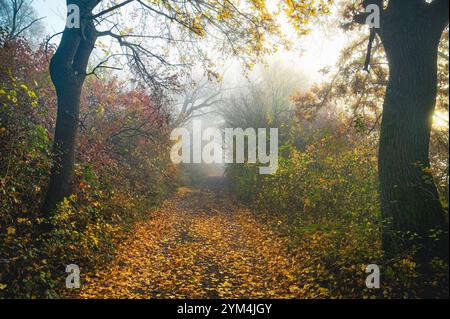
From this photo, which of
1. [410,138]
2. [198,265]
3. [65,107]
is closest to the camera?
[410,138]

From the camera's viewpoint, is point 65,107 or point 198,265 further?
point 65,107

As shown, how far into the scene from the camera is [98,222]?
306 inches

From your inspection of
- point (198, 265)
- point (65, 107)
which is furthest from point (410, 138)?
point (65, 107)

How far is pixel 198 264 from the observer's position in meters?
6.88

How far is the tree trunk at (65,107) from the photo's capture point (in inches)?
284

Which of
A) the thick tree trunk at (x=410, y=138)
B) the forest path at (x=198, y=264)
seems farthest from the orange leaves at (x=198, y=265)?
the thick tree trunk at (x=410, y=138)

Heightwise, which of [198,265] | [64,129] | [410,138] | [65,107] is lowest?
[198,265]

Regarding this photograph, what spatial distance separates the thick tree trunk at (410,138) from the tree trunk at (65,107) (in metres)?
6.85

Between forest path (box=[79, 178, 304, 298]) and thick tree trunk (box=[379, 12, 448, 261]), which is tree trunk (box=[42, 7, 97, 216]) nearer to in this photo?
forest path (box=[79, 178, 304, 298])

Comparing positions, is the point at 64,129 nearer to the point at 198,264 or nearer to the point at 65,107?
the point at 65,107

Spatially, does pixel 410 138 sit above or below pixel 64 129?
below

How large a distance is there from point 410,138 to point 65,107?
24.0 feet

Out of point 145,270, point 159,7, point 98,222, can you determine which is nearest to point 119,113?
point 159,7

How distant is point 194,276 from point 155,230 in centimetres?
389
